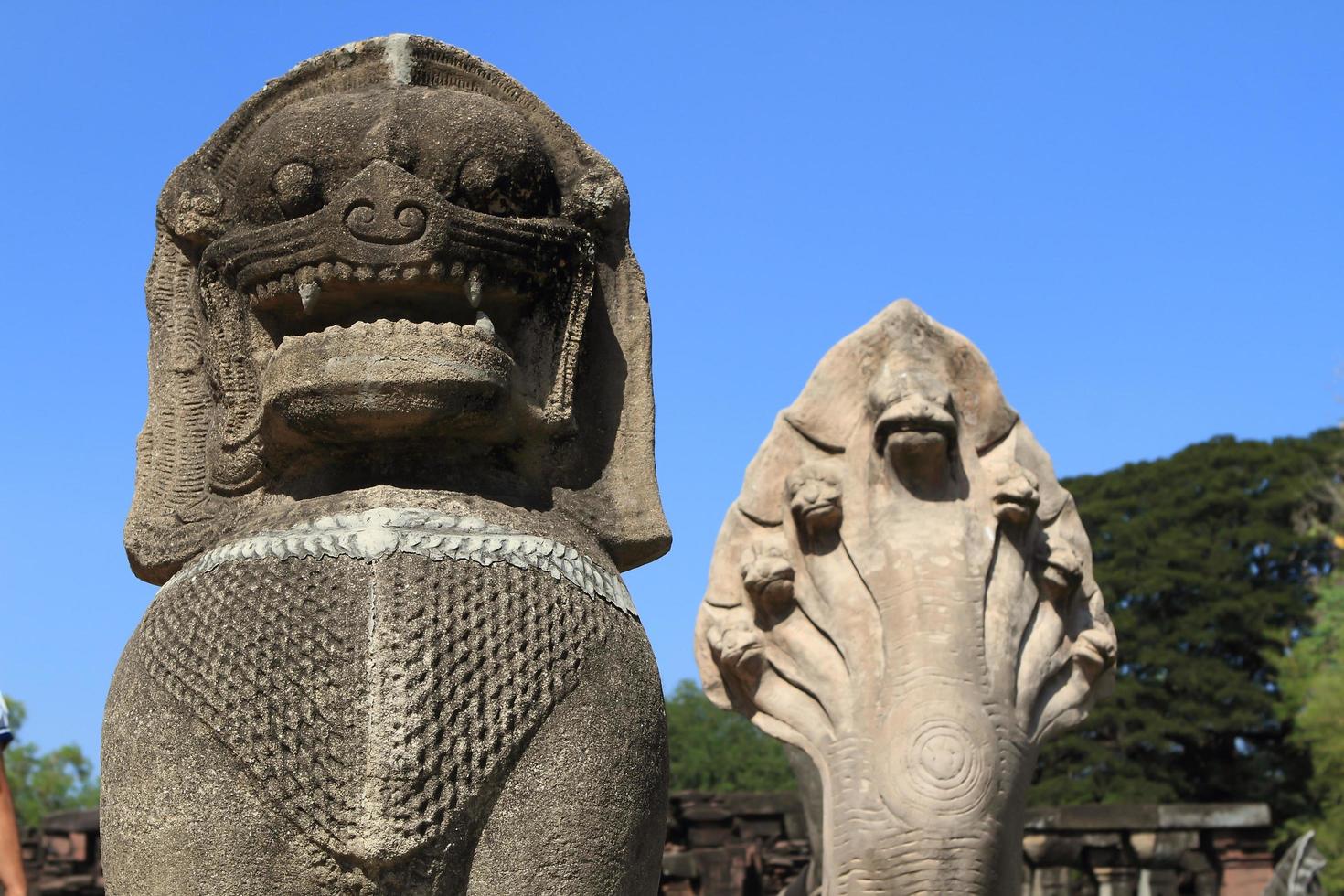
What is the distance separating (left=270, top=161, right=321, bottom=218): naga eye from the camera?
133 inches

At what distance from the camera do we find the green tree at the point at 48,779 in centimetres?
3438

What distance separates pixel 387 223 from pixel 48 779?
3451 centimetres

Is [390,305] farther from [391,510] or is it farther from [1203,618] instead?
[1203,618]

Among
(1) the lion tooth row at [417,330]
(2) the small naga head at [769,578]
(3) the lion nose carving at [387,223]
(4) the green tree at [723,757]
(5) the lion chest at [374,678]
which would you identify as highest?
(4) the green tree at [723,757]

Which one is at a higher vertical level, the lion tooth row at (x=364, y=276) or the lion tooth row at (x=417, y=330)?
the lion tooth row at (x=364, y=276)

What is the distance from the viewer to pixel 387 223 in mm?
3297

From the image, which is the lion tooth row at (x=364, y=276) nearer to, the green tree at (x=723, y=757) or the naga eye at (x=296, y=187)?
the naga eye at (x=296, y=187)

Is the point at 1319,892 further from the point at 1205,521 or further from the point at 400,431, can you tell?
the point at 1205,521

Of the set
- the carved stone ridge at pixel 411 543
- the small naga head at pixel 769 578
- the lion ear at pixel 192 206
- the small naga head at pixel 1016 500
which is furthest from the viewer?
the small naga head at pixel 769 578

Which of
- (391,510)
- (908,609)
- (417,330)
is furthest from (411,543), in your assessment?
(908,609)

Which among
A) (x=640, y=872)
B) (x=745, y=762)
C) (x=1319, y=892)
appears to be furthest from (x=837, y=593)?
(x=745, y=762)

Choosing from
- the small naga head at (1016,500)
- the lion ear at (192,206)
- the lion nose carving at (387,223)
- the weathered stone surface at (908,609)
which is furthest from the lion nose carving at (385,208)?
the small naga head at (1016,500)

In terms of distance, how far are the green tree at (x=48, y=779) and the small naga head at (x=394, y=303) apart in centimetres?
3247

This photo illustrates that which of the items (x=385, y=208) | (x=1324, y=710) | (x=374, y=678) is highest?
(x=1324, y=710)
